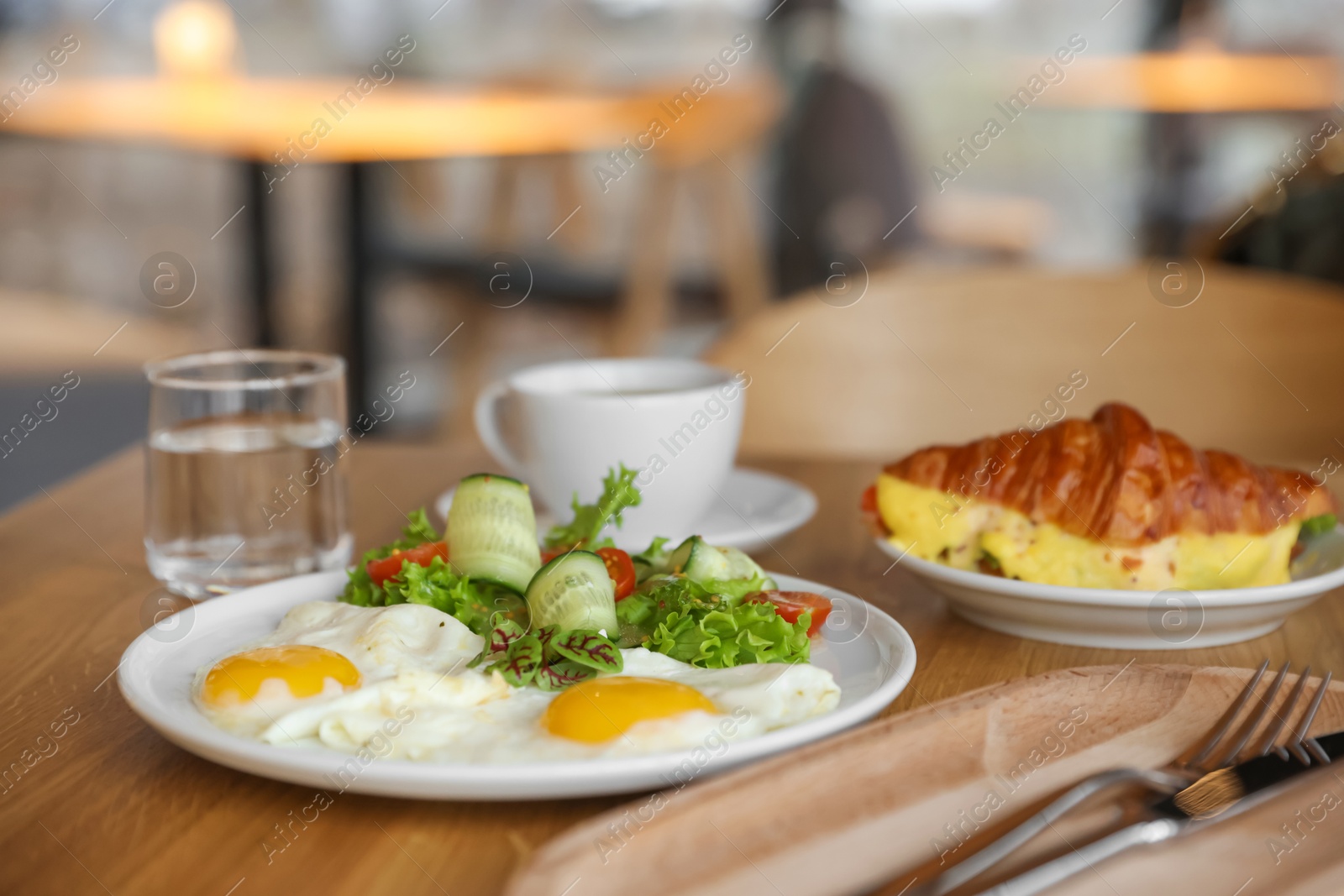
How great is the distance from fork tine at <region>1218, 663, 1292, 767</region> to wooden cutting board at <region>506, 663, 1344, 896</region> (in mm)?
17

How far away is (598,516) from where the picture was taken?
0.89 meters

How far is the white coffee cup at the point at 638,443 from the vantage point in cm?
105

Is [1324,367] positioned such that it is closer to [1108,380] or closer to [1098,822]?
[1108,380]

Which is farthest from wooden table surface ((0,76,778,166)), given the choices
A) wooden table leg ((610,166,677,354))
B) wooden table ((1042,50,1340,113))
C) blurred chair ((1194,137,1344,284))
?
A: blurred chair ((1194,137,1344,284))

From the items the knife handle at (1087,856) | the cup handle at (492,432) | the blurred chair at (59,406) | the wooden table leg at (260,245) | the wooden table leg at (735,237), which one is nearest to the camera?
the knife handle at (1087,856)

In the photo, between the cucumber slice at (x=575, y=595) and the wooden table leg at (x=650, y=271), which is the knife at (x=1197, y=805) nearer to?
the cucumber slice at (x=575, y=595)

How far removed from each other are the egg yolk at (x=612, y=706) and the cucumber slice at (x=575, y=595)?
0.07 m

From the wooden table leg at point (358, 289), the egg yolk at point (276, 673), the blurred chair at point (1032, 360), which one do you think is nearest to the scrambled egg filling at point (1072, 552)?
the egg yolk at point (276, 673)

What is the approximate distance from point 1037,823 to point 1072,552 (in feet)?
1.22

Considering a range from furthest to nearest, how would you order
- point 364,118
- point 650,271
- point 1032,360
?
point 650,271 < point 364,118 < point 1032,360

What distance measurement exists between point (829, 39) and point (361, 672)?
431cm

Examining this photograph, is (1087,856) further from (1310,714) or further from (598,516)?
(598,516)

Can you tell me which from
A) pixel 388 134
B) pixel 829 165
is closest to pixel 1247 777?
pixel 388 134

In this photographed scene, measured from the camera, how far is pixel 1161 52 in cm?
438
